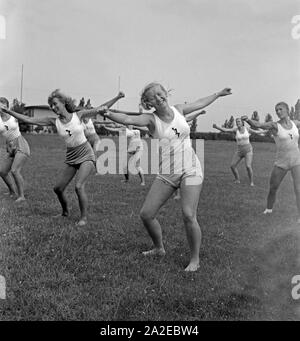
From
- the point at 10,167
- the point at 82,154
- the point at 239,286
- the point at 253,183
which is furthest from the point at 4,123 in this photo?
the point at 253,183

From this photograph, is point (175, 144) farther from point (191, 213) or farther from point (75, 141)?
point (75, 141)

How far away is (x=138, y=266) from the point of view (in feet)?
15.4

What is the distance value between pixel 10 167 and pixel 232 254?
4.75 m

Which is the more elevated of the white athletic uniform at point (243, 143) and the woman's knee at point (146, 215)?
the white athletic uniform at point (243, 143)

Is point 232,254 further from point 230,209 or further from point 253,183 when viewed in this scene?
point 253,183

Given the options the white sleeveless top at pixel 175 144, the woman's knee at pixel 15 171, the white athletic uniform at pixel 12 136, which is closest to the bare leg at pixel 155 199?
the white sleeveless top at pixel 175 144

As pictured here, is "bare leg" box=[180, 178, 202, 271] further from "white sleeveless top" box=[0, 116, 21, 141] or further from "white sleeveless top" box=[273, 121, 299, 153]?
"white sleeveless top" box=[0, 116, 21, 141]

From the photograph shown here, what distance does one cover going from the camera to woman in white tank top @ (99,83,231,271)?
14.9 ft

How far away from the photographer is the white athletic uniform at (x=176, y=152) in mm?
4613

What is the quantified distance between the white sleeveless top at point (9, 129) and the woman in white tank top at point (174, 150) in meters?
4.06

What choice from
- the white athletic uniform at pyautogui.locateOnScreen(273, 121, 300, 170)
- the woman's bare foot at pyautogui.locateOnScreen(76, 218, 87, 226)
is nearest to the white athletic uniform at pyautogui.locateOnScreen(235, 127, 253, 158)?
the white athletic uniform at pyautogui.locateOnScreen(273, 121, 300, 170)

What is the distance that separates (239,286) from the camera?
14.2ft

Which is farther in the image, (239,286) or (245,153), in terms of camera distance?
(245,153)

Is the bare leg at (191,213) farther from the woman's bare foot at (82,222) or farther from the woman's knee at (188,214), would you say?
the woman's bare foot at (82,222)
